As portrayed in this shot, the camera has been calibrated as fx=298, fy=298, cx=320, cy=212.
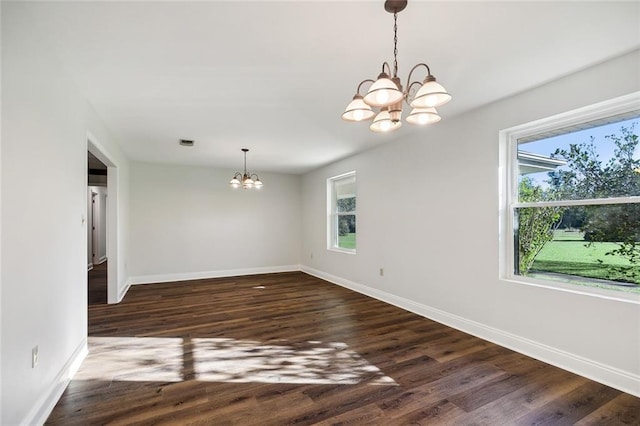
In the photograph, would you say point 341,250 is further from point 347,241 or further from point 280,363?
point 280,363

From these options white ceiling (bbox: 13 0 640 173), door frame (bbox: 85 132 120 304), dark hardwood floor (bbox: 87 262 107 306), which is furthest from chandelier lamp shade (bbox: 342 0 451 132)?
dark hardwood floor (bbox: 87 262 107 306)

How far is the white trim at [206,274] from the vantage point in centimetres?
597

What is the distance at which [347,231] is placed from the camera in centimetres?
589

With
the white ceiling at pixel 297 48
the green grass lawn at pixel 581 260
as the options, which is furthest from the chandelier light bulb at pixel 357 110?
the green grass lawn at pixel 581 260

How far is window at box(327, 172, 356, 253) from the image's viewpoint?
18.7 ft

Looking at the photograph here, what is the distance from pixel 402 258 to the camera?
13.9 ft

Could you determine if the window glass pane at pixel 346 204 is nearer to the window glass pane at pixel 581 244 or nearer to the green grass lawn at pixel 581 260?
the window glass pane at pixel 581 244

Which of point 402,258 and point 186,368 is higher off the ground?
point 402,258

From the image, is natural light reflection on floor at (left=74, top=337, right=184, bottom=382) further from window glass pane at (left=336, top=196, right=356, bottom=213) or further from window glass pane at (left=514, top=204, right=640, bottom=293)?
window glass pane at (left=336, top=196, right=356, bottom=213)

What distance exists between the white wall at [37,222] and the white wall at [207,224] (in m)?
3.66

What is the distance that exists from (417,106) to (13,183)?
2.21 m

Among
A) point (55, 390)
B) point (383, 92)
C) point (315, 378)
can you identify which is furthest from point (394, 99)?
point (55, 390)

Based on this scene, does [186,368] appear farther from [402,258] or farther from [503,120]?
[503,120]

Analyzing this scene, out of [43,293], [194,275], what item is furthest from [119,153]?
[43,293]
